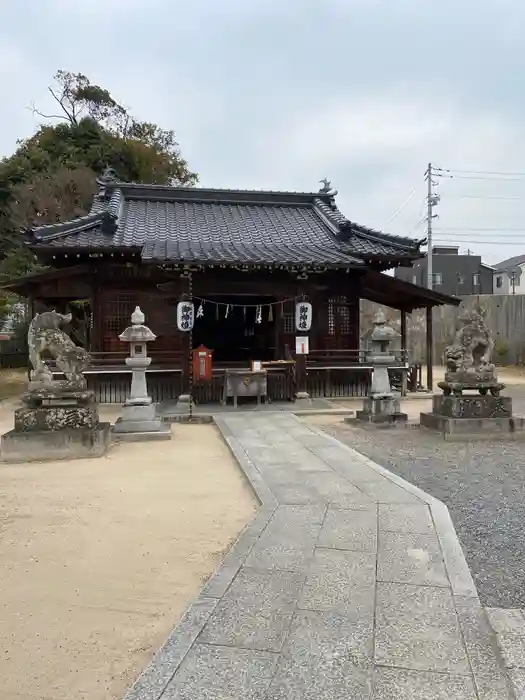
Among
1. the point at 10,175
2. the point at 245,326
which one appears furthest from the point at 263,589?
the point at 10,175

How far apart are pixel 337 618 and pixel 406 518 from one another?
5.97 feet

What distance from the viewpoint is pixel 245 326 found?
18156 millimetres

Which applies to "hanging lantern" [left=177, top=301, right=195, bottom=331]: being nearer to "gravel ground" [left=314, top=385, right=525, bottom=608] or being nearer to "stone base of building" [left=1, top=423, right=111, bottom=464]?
"gravel ground" [left=314, top=385, right=525, bottom=608]

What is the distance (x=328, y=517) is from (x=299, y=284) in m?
8.93

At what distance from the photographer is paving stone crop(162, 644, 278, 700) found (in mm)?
2148

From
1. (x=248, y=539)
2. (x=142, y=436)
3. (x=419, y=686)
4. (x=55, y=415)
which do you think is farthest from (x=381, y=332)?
(x=419, y=686)

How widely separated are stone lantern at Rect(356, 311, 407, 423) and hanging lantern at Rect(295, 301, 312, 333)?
93.3 inches

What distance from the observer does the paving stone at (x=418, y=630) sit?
7.82 ft

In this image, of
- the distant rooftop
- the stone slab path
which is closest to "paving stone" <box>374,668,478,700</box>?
the stone slab path

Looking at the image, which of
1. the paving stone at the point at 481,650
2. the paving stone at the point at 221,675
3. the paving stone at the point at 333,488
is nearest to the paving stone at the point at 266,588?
the paving stone at the point at 221,675

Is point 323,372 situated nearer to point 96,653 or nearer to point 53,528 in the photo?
point 53,528

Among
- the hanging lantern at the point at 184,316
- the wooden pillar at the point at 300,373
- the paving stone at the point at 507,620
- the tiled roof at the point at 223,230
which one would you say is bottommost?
the paving stone at the point at 507,620

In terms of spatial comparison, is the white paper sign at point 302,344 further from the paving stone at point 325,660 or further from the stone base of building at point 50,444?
the paving stone at point 325,660

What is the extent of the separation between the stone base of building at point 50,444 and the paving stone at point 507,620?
566 centimetres
